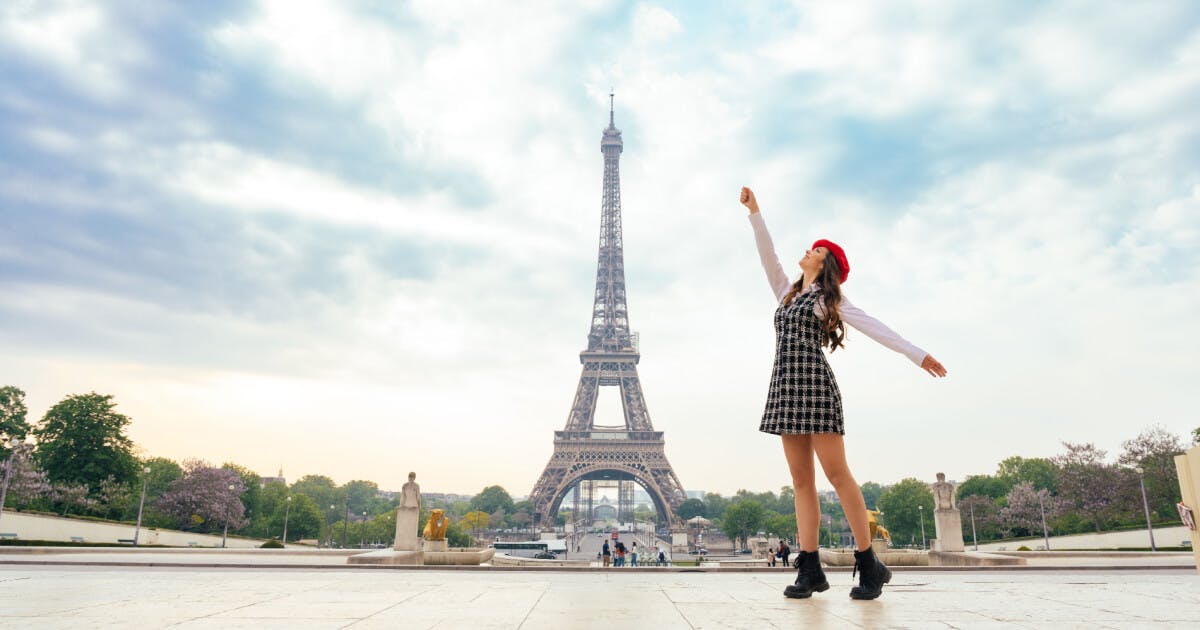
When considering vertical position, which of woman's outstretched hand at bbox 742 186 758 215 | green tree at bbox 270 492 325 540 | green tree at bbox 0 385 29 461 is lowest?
green tree at bbox 270 492 325 540

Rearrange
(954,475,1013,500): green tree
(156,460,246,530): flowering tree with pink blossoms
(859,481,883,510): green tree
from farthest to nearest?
(859,481,883,510): green tree
(954,475,1013,500): green tree
(156,460,246,530): flowering tree with pink blossoms

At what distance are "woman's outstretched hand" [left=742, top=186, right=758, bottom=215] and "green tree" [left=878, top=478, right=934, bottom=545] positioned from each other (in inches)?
3073

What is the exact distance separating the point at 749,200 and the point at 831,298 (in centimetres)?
123

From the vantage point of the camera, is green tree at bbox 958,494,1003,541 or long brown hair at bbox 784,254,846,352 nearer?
long brown hair at bbox 784,254,846,352

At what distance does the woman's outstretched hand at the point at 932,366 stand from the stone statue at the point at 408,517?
20.2m

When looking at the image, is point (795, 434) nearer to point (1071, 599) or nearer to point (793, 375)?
point (793, 375)

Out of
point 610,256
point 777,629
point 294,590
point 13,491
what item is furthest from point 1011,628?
point 610,256

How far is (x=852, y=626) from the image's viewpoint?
3.41 metres

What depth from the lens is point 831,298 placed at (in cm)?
536

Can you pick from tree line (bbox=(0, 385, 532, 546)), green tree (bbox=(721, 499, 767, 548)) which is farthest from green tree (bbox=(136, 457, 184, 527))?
green tree (bbox=(721, 499, 767, 548))

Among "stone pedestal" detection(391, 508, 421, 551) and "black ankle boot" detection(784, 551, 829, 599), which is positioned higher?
"black ankle boot" detection(784, 551, 829, 599)

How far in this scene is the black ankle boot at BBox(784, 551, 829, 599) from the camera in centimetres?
521

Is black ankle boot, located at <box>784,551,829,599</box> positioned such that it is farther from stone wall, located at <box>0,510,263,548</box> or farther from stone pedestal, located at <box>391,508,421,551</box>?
stone wall, located at <box>0,510,263,548</box>

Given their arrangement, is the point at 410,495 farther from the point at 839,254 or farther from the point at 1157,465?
the point at 1157,465
